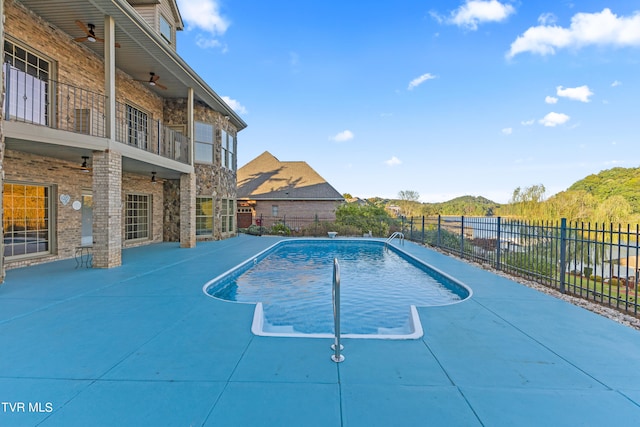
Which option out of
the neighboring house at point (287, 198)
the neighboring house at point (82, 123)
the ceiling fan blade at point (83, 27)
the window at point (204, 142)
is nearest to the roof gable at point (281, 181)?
the neighboring house at point (287, 198)

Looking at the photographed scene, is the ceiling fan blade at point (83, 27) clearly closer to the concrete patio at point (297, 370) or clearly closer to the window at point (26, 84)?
the window at point (26, 84)

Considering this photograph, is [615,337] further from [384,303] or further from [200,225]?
[200,225]

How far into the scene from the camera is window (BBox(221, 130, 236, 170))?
16.2 m

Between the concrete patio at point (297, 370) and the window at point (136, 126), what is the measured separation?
8.16 m

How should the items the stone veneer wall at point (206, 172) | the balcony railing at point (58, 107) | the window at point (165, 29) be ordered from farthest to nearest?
the stone veneer wall at point (206, 172), the window at point (165, 29), the balcony railing at point (58, 107)

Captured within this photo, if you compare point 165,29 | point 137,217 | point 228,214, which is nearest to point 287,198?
point 228,214

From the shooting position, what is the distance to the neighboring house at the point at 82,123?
7.36 metres

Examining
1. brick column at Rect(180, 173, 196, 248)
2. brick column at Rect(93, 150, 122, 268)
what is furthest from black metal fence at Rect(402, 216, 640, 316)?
brick column at Rect(180, 173, 196, 248)

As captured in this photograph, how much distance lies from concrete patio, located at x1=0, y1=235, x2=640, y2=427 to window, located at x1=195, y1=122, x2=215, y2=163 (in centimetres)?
1040

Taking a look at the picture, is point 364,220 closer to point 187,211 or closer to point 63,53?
point 187,211

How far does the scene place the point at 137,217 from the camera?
13.1 m

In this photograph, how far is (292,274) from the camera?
9102mm

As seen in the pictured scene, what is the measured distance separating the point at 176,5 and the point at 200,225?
385 inches

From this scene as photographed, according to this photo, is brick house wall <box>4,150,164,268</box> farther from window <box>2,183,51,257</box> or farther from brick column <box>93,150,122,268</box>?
brick column <box>93,150,122,268</box>
